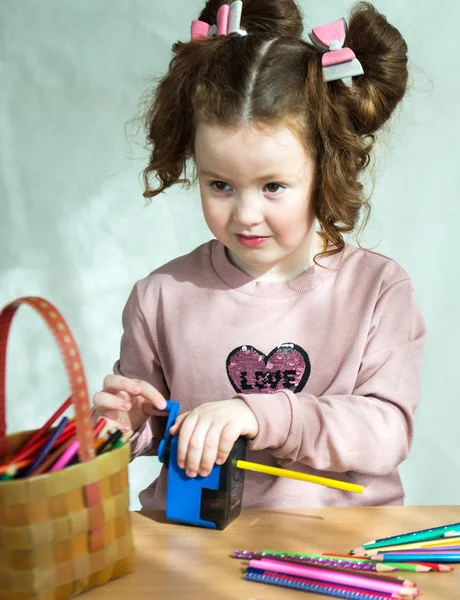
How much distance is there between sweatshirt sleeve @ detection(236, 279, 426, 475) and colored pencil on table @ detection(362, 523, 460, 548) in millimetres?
162

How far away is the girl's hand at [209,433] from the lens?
81cm

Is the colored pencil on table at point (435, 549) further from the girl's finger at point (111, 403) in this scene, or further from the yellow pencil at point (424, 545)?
the girl's finger at point (111, 403)

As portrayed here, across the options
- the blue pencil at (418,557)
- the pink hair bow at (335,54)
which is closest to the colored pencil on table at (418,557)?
the blue pencil at (418,557)

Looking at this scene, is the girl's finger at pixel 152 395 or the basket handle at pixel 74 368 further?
the girl's finger at pixel 152 395

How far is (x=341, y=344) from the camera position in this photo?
109 centimetres

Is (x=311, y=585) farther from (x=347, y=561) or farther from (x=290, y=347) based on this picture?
(x=290, y=347)

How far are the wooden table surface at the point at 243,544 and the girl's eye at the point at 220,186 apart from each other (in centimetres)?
34

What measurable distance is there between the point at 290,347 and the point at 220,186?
22 centimetres

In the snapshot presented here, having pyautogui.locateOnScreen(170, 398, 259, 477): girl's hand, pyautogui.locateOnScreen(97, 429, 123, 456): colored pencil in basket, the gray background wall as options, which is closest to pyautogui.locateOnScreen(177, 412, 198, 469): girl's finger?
pyautogui.locateOnScreen(170, 398, 259, 477): girl's hand

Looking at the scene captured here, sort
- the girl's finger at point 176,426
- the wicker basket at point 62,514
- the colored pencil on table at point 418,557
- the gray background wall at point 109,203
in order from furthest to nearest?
the gray background wall at point 109,203, the girl's finger at point 176,426, the colored pencil on table at point 418,557, the wicker basket at point 62,514

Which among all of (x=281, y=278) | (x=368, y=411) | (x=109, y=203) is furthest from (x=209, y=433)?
(x=109, y=203)

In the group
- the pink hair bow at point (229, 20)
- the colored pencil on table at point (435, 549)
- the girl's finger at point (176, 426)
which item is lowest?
the colored pencil on table at point (435, 549)

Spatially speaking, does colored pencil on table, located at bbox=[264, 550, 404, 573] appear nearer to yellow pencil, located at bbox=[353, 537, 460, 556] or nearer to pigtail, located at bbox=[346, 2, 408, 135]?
yellow pencil, located at bbox=[353, 537, 460, 556]

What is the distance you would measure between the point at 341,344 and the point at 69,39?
3.87 ft
